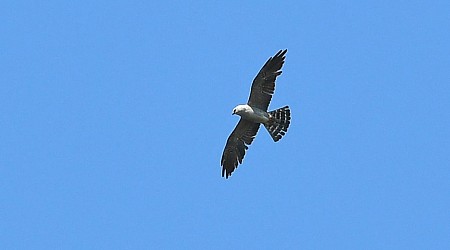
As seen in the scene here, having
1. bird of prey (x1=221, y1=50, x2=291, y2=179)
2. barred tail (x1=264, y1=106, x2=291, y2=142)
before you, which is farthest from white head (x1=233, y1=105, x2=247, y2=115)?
barred tail (x1=264, y1=106, x2=291, y2=142)

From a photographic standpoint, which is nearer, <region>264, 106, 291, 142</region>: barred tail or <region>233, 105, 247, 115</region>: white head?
<region>233, 105, 247, 115</region>: white head

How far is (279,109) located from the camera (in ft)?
124

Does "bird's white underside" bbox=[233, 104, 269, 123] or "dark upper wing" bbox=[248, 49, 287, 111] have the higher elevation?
"dark upper wing" bbox=[248, 49, 287, 111]

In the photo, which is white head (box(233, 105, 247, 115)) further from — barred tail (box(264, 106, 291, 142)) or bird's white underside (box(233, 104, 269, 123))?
barred tail (box(264, 106, 291, 142))

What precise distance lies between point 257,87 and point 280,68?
0.86 meters

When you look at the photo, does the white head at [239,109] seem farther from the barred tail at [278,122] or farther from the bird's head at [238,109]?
the barred tail at [278,122]

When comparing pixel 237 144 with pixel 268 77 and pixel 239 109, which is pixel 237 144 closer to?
pixel 239 109

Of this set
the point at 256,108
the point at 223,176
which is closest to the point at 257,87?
the point at 256,108

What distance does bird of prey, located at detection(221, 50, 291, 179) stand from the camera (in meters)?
37.0

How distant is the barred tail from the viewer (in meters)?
37.7

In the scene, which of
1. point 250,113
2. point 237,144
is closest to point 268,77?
point 250,113

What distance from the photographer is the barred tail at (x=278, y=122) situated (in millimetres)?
37719

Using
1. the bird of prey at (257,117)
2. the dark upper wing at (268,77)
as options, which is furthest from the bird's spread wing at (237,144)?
the dark upper wing at (268,77)

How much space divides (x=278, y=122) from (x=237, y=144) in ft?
5.45
